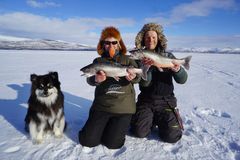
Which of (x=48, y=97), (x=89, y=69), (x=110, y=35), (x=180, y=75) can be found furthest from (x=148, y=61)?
(x=48, y=97)

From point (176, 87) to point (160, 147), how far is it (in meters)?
5.59

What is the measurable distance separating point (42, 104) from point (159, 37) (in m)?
2.59

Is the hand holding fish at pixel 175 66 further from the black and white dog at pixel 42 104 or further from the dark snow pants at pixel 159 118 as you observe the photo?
the black and white dog at pixel 42 104

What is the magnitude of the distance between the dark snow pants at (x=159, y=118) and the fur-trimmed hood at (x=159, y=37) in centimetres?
104

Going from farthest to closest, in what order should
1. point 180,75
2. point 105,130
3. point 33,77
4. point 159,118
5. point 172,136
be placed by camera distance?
point 159,118, point 180,75, point 105,130, point 172,136, point 33,77

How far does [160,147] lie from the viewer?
401cm

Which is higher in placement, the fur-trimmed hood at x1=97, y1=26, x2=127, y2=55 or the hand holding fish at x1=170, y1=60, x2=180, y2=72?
the fur-trimmed hood at x1=97, y1=26, x2=127, y2=55

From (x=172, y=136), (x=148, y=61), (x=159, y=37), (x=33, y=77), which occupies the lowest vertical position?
(x=172, y=136)

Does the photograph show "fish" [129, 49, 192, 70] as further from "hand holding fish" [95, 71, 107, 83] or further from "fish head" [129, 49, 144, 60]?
"hand holding fish" [95, 71, 107, 83]

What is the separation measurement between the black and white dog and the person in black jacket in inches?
59.7

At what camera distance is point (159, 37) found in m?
4.84

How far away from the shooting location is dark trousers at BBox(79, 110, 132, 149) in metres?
3.98

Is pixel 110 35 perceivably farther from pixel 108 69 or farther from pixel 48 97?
pixel 48 97

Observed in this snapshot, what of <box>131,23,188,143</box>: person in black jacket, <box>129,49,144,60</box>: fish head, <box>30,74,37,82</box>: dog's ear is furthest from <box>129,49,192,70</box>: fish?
<box>30,74,37,82</box>: dog's ear
